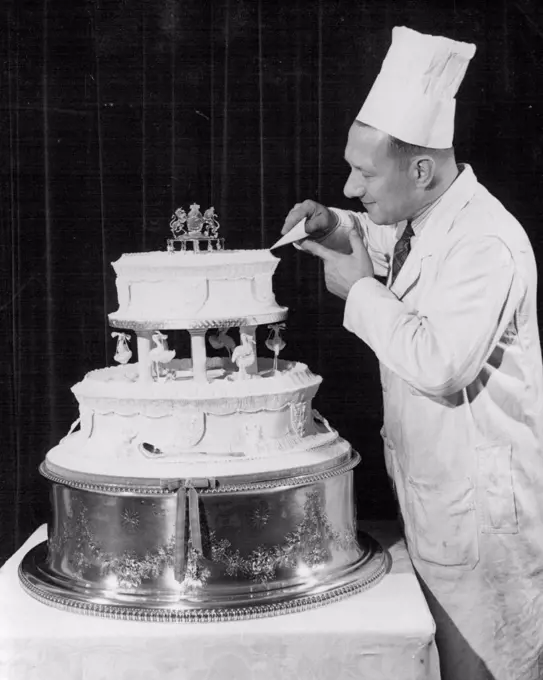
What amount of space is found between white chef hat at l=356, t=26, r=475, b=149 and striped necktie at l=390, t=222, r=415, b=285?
25 cm

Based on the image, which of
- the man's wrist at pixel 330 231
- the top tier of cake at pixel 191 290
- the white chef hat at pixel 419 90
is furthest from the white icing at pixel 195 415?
the white chef hat at pixel 419 90

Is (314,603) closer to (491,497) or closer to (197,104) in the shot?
(491,497)

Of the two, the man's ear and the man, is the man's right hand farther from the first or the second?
the man's ear

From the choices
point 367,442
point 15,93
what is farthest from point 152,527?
point 15,93

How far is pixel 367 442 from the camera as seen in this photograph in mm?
3367

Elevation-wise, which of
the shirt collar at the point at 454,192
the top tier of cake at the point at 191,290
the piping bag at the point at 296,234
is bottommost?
the top tier of cake at the point at 191,290

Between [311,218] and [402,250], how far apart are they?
226 mm

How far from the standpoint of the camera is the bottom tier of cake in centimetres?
225

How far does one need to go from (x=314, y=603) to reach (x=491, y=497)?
0.44 m

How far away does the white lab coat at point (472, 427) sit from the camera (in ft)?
7.13

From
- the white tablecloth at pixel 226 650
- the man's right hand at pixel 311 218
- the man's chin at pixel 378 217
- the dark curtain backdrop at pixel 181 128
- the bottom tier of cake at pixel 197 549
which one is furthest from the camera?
the dark curtain backdrop at pixel 181 128

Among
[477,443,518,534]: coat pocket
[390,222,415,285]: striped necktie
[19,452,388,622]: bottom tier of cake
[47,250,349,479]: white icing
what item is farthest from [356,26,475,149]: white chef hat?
[19,452,388,622]: bottom tier of cake

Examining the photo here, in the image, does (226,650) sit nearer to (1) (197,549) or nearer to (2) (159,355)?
(1) (197,549)

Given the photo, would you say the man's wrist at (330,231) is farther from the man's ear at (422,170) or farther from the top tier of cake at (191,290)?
the man's ear at (422,170)
